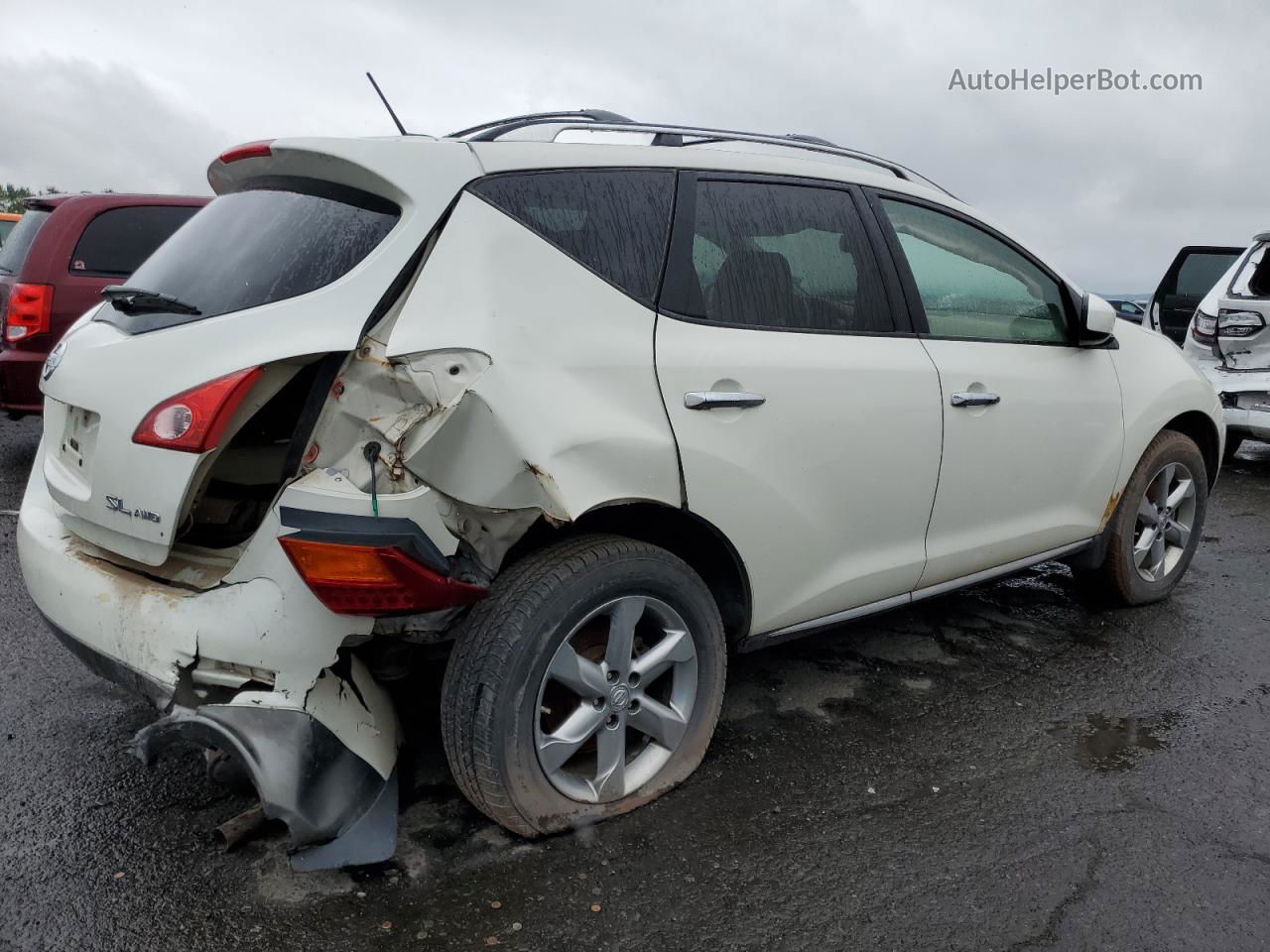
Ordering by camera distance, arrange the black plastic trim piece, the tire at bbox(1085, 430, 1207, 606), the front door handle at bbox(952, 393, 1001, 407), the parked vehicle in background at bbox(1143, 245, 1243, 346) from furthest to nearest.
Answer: the parked vehicle in background at bbox(1143, 245, 1243, 346)
the tire at bbox(1085, 430, 1207, 606)
the front door handle at bbox(952, 393, 1001, 407)
the black plastic trim piece

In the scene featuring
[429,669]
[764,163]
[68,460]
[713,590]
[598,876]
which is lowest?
[598,876]

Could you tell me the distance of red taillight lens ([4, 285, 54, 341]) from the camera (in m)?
5.88

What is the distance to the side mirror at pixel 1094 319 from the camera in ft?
11.7

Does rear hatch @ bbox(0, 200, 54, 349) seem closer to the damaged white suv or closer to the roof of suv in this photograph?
the roof of suv

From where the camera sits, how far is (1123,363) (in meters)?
3.85

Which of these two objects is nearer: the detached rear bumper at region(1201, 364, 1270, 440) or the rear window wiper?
the rear window wiper

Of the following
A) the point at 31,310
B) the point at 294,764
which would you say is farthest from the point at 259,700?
the point at 31,310

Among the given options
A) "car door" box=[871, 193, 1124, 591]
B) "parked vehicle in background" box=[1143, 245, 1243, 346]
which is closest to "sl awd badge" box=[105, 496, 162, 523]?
"car door" box=[871, 193, 1124, 591]

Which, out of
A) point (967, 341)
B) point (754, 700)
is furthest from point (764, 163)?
point (754, 700)

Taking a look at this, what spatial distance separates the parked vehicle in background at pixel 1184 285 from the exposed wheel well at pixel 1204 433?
4.76 meters

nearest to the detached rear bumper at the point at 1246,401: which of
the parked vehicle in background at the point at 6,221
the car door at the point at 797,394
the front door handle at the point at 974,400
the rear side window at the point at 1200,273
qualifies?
the rear side window at the point at 1200,273

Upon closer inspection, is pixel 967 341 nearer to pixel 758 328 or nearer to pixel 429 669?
pixel 758 328

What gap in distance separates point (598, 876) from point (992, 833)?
3.40ft

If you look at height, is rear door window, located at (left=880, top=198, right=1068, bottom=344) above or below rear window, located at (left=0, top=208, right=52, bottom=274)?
Result: above
